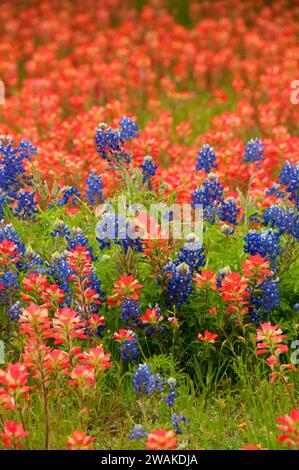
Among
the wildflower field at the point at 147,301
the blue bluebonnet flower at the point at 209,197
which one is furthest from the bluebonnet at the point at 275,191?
the blue bluebonnet flower at the point at 209,197

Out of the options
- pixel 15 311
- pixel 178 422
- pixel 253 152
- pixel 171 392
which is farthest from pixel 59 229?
pixel 253 152

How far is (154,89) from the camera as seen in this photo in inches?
386

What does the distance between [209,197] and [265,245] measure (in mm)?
835

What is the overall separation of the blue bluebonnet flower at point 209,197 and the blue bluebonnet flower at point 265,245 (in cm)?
65

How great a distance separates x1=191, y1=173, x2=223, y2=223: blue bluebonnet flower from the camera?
4.71 m

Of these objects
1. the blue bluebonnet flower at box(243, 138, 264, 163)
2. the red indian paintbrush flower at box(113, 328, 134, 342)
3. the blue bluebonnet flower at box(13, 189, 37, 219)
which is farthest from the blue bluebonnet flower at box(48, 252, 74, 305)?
the blue bluebonnet flower at box(243, 138, 264, 163)

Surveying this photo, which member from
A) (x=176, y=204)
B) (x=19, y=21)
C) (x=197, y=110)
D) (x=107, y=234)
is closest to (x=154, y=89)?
(x=197, y=110)

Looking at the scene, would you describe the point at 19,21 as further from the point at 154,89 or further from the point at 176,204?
the point at 176,204

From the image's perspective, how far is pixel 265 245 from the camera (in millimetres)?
4004

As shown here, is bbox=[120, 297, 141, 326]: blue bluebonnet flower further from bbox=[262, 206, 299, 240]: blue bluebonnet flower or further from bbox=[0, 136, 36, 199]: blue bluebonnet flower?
bbox=[0, 136, 36, 199]: blue bluebonnet flower

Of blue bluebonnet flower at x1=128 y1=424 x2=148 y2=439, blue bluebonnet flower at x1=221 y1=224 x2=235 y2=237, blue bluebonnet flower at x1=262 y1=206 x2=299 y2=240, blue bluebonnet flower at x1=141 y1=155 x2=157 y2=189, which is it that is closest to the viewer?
blue bluebonnet flower at x1=128 y1=424 x2=148 y2=439

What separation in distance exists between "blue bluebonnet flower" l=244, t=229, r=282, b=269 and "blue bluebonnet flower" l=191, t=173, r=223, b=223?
65cm

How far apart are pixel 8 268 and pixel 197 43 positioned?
8.26 meters

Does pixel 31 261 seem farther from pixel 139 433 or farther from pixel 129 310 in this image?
pixel 139 433
